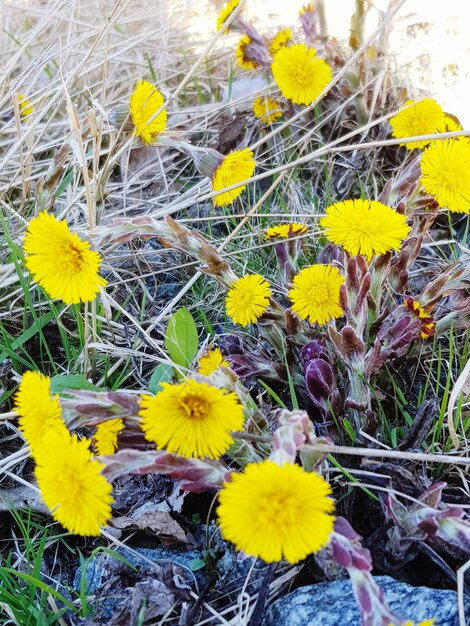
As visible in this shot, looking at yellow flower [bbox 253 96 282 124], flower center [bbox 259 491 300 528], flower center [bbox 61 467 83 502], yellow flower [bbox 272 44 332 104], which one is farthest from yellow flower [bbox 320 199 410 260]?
yellow flower [bbox 253 96 282 124]

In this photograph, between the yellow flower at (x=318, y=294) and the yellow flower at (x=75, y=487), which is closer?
the yellow flower at (x=75, y=487)

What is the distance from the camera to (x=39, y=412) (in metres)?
0.96

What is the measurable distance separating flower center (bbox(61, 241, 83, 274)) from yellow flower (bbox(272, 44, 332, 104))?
101 centimetres

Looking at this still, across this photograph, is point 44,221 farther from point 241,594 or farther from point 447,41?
point 447,41

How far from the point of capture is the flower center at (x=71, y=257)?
1104 millimetres

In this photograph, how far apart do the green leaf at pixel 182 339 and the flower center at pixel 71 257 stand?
374 mm

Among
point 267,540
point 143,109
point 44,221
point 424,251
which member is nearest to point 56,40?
point 143,109

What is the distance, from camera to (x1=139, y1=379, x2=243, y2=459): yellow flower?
0.92m

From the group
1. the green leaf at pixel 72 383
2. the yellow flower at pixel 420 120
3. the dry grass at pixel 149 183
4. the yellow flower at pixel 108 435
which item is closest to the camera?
the yellow flower at pixel 108 435

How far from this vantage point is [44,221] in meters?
1.09

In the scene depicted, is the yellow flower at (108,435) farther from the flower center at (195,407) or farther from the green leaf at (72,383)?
the green leaf at (72,383)

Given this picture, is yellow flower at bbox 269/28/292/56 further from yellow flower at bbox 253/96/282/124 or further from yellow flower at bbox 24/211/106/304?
yellow flower at bbox 24/211/106/304

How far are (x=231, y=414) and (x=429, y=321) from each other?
1.98 ft

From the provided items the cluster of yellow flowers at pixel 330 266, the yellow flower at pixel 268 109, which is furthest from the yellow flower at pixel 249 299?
the yellow flower at pixel 268 109
